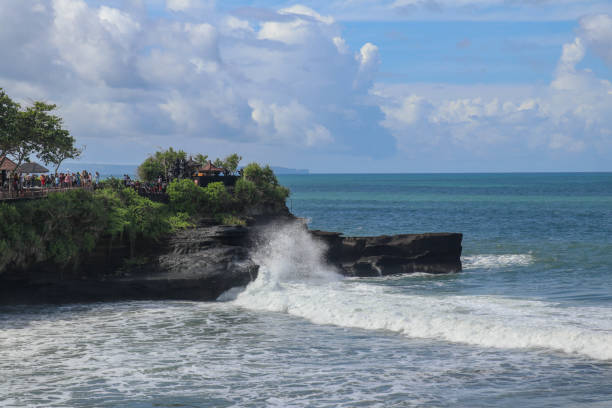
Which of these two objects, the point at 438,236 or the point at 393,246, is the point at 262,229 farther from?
the point at 438,236

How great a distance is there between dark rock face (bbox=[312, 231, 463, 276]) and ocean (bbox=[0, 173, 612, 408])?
1.80m

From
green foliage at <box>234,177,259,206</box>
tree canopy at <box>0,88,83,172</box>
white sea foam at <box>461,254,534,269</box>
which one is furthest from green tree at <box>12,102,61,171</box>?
white sea foam at <box>461,254,534,269</box>

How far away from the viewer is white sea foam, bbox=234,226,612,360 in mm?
20328

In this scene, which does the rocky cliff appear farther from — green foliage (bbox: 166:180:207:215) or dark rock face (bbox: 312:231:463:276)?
dark rock face (bbox: 312:231:463:276)

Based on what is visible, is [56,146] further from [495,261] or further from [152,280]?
[495,261]

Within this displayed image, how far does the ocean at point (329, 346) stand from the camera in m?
15.8

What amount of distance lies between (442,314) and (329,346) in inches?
232

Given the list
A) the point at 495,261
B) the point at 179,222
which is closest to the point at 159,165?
the point at 179,222

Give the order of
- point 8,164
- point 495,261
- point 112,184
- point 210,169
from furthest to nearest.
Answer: point 210,169 < point 8,164 < point 495,261 < point 112,184

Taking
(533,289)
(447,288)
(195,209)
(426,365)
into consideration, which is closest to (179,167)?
(195,209)

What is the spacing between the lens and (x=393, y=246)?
39000 millimetres

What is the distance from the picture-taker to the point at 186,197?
37219 millimetres

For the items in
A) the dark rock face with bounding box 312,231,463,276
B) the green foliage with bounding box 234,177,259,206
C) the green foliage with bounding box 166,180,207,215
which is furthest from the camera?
the green foliage with bounding box 234,177,259,206

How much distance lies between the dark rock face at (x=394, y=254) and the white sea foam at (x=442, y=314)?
349 centimetres
